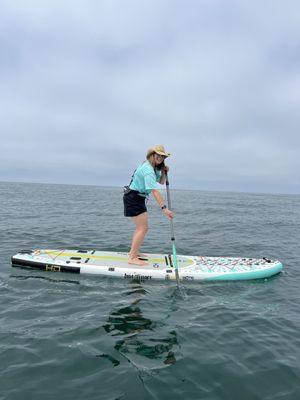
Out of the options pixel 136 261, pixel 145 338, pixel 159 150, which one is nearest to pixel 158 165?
pixel 159 150

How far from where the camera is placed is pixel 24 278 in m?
7.99

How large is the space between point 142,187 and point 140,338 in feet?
13.4

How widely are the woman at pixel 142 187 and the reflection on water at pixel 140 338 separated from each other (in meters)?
2.59

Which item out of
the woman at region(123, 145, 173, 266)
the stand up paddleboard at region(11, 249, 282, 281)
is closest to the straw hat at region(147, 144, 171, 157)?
the woman at region(123, 145, 173, 266)

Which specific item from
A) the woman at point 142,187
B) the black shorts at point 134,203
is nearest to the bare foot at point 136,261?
the woman at point 142,187

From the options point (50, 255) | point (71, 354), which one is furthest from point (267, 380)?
point (50, 255)

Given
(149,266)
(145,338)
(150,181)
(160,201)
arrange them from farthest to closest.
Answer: (149,266)
(150,181)
(160,201)
(145,338)

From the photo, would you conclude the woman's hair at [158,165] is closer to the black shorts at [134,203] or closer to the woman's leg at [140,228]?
the black shorts at [134,203]

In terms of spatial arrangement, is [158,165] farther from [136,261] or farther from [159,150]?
[136,261]

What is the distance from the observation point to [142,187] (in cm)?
857

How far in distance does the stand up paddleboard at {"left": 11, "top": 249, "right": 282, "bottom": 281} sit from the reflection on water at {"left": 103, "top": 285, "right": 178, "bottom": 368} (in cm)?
194

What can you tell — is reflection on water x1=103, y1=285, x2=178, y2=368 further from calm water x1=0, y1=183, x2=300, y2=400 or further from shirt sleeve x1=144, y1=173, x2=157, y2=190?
shirt sleeve x1=144, y1=173, x2=157, y2=190

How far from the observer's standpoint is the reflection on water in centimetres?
472

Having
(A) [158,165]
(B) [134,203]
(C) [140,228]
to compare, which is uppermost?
(A) [158,165]
